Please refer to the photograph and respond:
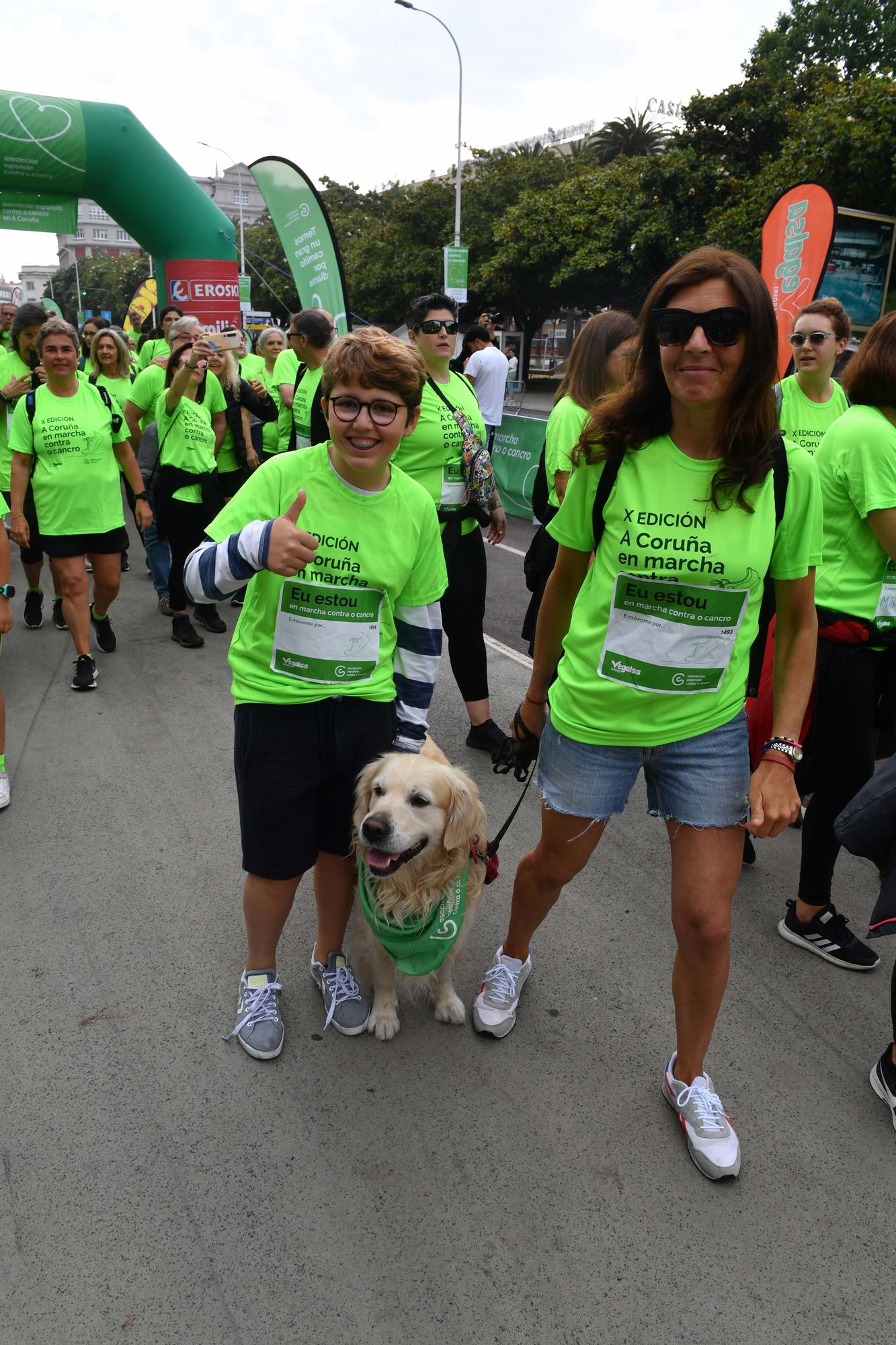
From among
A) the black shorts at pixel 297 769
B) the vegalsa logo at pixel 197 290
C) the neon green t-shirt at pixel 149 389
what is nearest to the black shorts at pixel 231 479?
the neon green t-shirt at pixel 149 389

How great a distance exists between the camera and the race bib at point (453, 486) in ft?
13.5

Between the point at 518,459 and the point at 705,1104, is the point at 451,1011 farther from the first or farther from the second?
the point at 518,459

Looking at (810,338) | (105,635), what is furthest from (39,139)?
(810,338)

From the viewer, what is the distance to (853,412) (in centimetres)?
274

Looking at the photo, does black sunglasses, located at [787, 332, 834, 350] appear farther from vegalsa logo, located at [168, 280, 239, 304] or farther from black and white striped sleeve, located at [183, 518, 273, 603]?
vegalsa logo, located at [168, 280, 239, 304]

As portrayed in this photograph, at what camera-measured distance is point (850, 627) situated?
2.93 m

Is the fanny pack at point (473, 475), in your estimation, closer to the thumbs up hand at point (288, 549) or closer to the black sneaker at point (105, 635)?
the thumbs up hand at point (288, 549)

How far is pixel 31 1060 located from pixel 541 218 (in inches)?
1229

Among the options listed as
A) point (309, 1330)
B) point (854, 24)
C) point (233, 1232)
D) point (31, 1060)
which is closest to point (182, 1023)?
point (31, 1060)

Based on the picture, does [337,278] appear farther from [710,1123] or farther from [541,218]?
[541,218]

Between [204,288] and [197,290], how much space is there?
0.12 meters

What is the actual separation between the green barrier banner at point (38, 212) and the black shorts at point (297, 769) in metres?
13.9

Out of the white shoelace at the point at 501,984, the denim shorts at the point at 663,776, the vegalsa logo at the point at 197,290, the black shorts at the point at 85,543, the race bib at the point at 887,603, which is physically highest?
the vegalsa logo at the point at 197,290

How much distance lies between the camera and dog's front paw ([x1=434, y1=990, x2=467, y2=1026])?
2.82 metres
